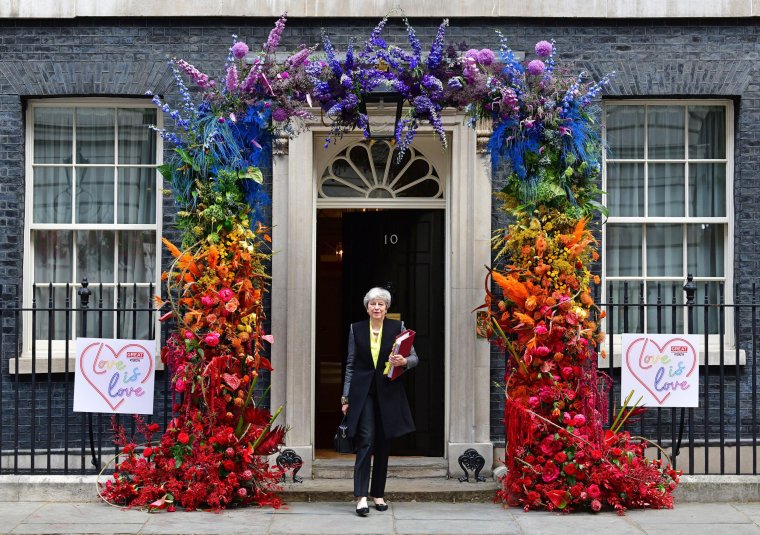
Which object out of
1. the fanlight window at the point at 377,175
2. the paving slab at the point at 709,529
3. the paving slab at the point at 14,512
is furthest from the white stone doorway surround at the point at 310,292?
the paving slab at the point at 14,512

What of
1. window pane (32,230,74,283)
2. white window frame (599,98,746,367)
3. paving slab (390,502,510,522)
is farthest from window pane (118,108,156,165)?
white window frame (599,98,746,367)

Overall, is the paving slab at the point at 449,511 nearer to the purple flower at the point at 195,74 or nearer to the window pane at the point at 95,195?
the purple flower at the point at 195,74

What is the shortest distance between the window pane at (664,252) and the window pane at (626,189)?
26 centimetres

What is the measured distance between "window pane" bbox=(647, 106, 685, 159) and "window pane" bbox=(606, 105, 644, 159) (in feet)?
0.30

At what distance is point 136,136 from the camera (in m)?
10.6

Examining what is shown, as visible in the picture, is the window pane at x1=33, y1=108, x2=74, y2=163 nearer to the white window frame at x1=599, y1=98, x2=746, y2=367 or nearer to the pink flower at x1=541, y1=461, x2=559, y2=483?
the white window frame at x1=599, y1=98, x2=746, y2=367

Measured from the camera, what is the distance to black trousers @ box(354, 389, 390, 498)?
867 cm

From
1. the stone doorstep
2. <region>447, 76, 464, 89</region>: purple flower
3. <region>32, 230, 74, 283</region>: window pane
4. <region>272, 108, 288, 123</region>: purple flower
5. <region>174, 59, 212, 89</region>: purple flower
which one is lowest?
the stone doorstep

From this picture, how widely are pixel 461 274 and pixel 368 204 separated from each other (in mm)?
1248

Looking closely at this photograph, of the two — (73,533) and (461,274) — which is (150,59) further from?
(73,533)

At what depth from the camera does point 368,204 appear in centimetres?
1069

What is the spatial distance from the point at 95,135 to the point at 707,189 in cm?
601

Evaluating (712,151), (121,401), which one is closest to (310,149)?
(121,401)

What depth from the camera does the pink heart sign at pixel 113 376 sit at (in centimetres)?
916
